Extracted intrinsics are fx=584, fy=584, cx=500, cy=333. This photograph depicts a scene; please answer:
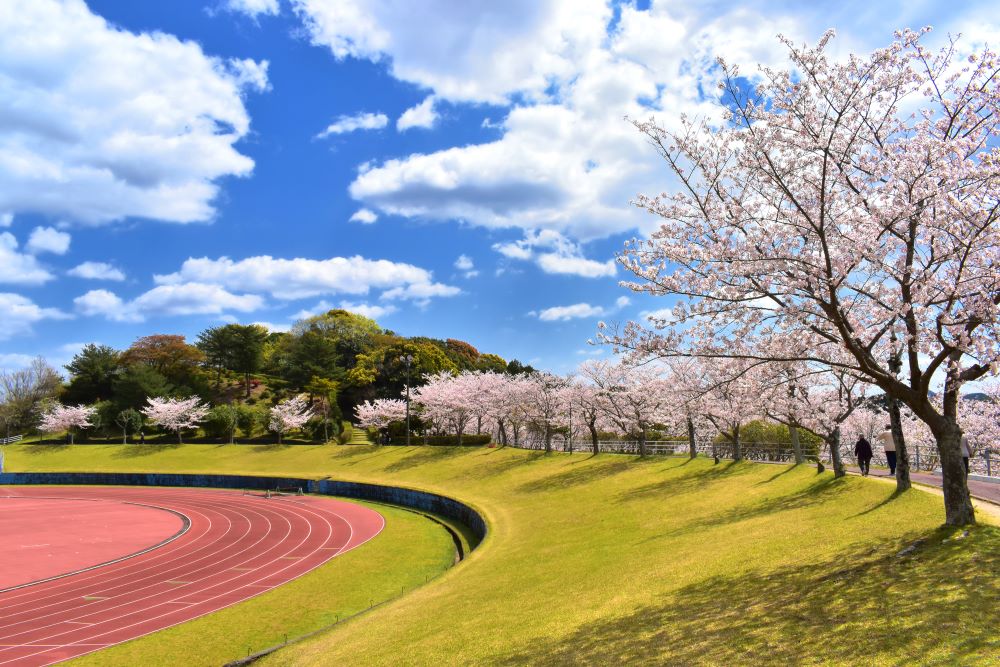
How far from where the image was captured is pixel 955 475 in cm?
1055

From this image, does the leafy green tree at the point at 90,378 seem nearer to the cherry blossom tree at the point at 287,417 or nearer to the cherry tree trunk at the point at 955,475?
the cherry blossom tree at the point at 287,417

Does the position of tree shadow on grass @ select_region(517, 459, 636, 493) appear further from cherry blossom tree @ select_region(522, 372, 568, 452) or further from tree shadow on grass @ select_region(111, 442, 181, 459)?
tree shadow on grass @ select_region(111, 442, 181, 459)

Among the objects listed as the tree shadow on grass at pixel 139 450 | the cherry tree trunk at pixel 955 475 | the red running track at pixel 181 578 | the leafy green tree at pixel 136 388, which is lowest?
the red running track at pixel 181 578

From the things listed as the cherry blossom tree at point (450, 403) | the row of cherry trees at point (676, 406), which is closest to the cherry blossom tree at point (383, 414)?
the row of cherry trees at point (676, 406)

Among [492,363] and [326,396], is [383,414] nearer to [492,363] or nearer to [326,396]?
[326,396]

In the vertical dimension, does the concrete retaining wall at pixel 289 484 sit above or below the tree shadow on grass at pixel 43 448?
below

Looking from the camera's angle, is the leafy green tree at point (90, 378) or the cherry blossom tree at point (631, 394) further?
the leafy green tree at point (90, 378)

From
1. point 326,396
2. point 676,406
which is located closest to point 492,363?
point 326,396

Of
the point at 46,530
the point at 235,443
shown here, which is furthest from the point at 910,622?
the point at 235,443

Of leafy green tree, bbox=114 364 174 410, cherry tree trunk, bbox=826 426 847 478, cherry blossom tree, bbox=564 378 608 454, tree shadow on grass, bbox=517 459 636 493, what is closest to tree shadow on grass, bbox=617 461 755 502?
tree shadow on grass, bbox=517 459 636 493

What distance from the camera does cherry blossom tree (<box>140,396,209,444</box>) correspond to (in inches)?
2603

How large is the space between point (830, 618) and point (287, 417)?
64.3 metres

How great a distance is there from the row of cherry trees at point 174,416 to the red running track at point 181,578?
28130 millimetres

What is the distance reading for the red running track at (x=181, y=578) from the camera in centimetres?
1570
